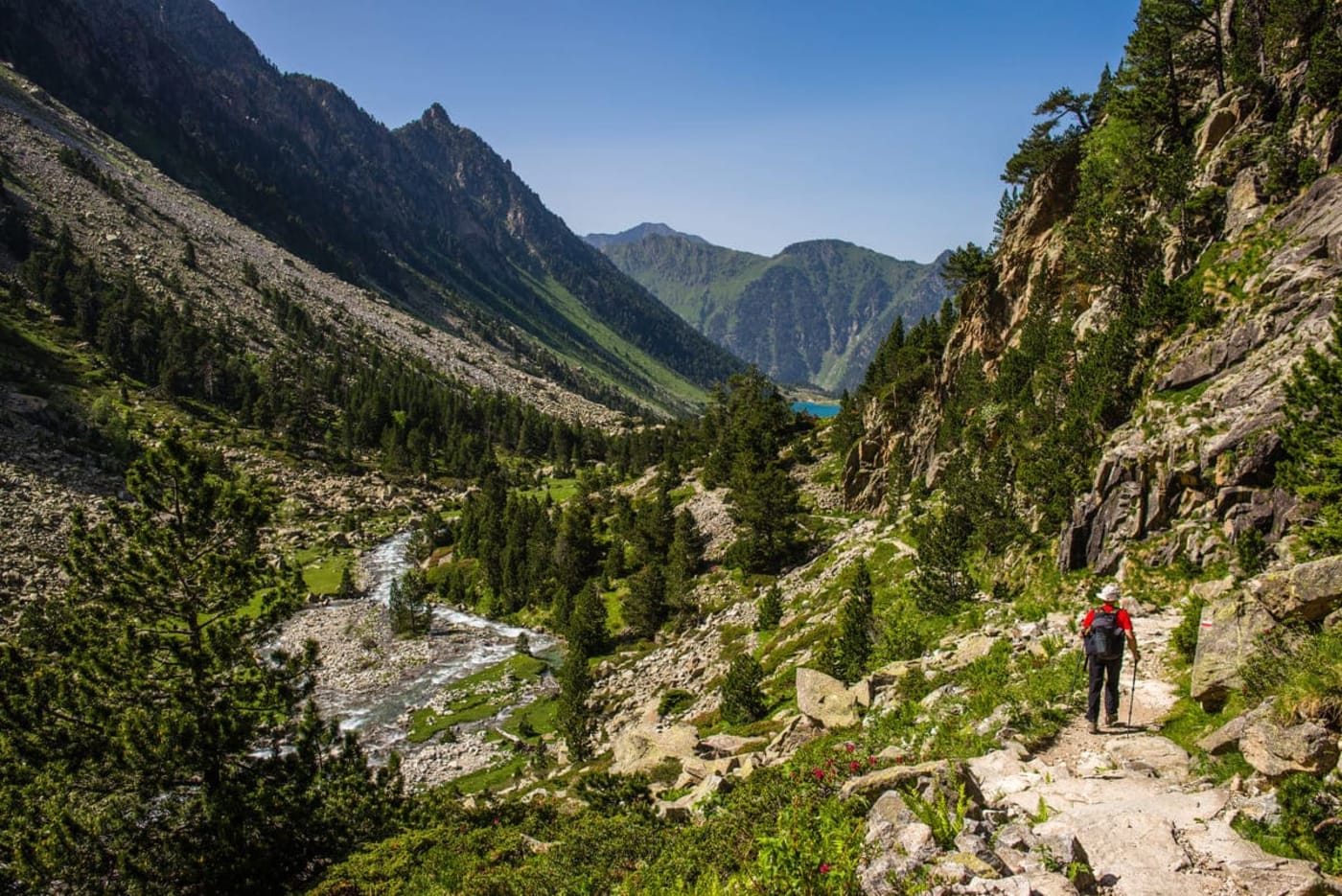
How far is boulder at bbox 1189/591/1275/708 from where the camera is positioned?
457 inches

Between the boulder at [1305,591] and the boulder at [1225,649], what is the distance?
23 centimetres

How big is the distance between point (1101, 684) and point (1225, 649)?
6.99ft

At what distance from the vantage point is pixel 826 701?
21125mm

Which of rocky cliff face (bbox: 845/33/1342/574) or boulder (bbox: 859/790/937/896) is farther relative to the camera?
rocky cliff face (bbox: 845/33/1342/574)

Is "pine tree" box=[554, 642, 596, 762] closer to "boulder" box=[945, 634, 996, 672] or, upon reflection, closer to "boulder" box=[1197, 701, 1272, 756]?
"boulder" box=[945, 634, 996, 672]

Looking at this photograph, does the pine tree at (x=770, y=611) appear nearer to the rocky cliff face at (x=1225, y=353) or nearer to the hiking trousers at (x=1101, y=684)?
the rocky cliff face at (x=1225, y=353)

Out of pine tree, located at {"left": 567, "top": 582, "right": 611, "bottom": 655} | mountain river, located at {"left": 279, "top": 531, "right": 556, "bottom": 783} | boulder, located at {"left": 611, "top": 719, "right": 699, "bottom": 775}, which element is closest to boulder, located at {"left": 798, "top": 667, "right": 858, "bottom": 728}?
boulder, located at {"left": 611, "top": 719, "right": 699, "bottom": 775}

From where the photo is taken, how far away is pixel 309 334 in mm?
157000

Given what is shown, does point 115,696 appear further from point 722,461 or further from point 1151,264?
point 722,461

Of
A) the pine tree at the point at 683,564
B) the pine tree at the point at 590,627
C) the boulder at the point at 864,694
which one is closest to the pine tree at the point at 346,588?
the pine tree at the point at 590,627

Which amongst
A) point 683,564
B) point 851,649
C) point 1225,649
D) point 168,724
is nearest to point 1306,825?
point 1225,649

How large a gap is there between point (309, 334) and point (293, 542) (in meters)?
86.5

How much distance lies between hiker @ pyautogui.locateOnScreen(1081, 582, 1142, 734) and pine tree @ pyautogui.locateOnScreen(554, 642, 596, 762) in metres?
25.3

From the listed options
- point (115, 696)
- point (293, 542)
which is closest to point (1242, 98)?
point (115, 696)
